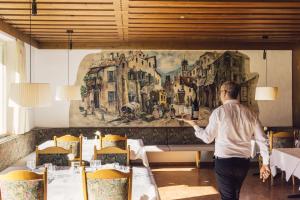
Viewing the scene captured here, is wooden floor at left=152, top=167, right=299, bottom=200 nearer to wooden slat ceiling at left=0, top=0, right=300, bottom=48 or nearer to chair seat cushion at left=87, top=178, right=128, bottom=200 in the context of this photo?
wooden slat ceiling at left=0, top=0, right=300, bottom=48

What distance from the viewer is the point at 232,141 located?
13.5ft

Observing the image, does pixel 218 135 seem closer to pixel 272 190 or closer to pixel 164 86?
pixel 272 190

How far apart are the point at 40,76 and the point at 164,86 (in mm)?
3023

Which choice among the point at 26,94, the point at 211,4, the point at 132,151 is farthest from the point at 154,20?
the point at 26,94

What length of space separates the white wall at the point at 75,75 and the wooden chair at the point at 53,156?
4.66 metres

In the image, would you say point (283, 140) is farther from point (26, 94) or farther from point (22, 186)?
point (22, 186)

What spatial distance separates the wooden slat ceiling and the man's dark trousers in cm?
259

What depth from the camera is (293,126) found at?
10.9m

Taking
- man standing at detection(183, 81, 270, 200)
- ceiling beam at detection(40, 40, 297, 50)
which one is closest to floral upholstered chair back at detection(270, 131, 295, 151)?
ceiling beam at detection(40, 40, 297, 50)

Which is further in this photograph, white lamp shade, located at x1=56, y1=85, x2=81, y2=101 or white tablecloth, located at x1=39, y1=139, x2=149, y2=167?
white lamp shade, located at x1=56, y1=85, x2=81, y2=101

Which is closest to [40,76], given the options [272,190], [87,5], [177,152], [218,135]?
[177,152]

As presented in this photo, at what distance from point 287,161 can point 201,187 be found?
71.2 inches

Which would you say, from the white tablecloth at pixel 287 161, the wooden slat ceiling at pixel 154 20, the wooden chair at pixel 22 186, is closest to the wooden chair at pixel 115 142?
the wooden slat ceiling at pixel 154 20

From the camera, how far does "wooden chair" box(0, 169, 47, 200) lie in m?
3.65
